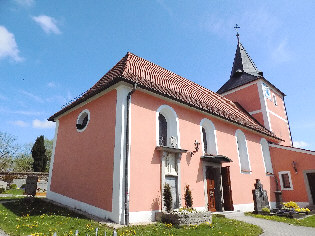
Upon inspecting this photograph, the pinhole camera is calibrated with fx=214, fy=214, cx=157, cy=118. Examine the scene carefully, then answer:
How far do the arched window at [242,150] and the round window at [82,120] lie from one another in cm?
971

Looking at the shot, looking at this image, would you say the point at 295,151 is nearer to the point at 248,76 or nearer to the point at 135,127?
the point at 248,76

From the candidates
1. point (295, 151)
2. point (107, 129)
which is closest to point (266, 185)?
point (295, 151)

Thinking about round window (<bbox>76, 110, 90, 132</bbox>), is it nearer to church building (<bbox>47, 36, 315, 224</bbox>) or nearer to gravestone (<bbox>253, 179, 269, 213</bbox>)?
church building (<bbox>47, 36, 315, 224</bbox>)

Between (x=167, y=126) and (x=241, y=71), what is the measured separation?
16.2 m

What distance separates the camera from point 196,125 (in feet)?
38.0

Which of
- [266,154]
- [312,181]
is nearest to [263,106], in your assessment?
[266,154]

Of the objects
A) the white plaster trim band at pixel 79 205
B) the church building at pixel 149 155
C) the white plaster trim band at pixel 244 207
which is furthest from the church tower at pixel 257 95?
the white plaster trim band at pixel 79 205

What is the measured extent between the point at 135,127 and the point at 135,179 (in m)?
2.06

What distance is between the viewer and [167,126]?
1082cm

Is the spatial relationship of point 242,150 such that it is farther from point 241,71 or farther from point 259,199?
point 241,71

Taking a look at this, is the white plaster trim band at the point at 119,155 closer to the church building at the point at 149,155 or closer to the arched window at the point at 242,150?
the church building at the point at 149,155

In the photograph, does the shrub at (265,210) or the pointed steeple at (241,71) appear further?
the pointed steeple at (241,71)

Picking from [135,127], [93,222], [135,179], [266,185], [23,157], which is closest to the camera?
[93,222]

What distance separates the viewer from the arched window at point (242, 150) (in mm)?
14641
